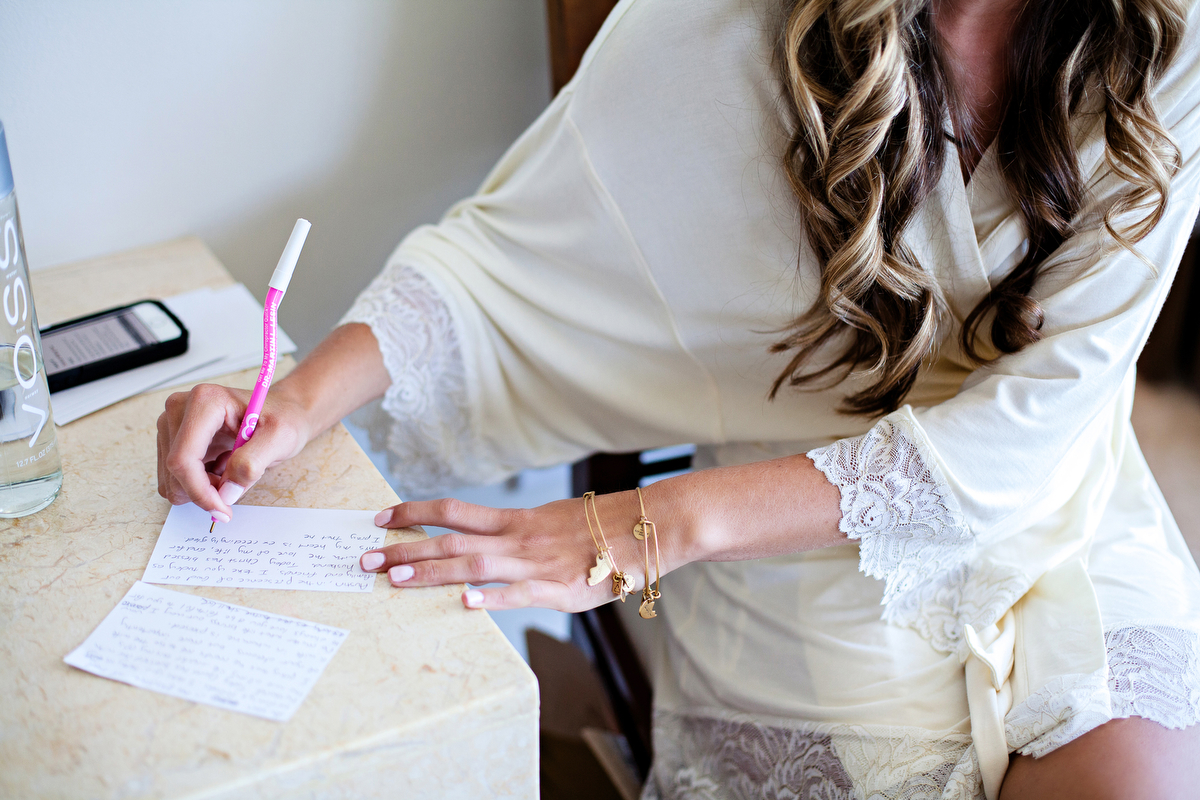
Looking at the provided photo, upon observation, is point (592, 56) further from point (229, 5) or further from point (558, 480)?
point (558, 480)

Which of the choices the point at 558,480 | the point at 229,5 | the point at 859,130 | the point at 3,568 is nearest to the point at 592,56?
the point at 859,130

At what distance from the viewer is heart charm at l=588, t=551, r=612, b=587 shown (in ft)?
2.11

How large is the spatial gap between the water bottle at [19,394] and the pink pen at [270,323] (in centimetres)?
13

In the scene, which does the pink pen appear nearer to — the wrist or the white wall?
the wrist

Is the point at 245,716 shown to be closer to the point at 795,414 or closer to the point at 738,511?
the point at 738,511

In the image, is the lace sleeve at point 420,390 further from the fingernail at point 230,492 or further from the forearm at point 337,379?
the fingernail at point 230,492

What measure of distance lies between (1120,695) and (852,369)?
0.36m

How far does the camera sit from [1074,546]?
2.63 ft

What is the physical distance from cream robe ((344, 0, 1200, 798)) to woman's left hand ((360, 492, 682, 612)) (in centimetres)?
19

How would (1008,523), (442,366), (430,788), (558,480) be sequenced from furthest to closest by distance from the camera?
(558,480)
(442,366)
(1008,523)
(430,788)

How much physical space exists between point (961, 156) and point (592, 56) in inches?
15.1

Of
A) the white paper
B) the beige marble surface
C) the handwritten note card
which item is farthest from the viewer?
the white paper

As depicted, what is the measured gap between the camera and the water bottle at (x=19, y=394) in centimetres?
55

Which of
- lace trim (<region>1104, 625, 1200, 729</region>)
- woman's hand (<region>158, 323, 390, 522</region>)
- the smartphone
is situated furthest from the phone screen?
lace trim (<region>1104, 625, 1200, 729</region>)
